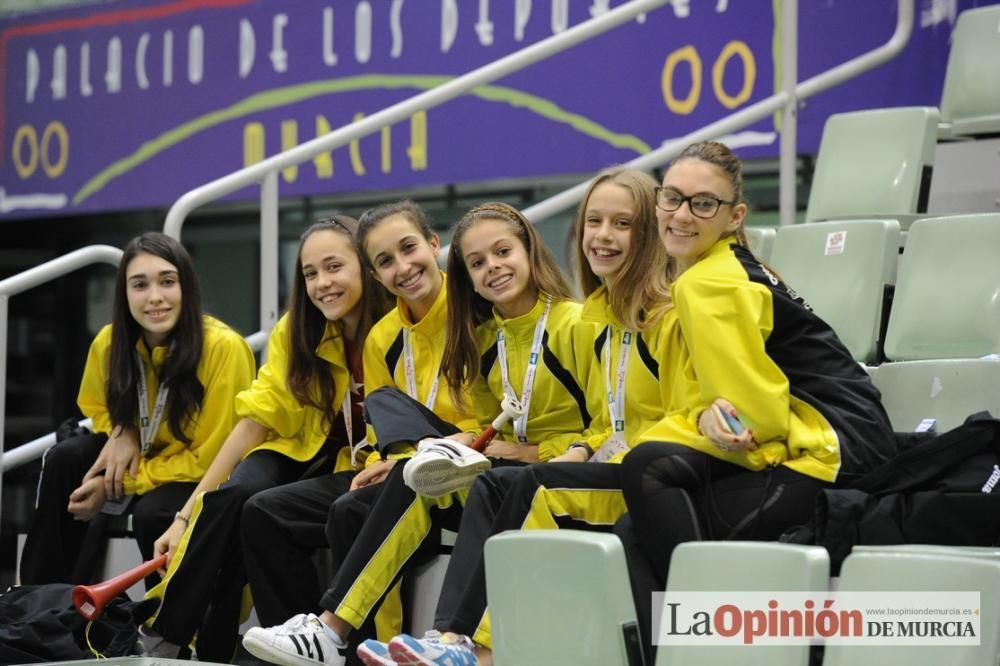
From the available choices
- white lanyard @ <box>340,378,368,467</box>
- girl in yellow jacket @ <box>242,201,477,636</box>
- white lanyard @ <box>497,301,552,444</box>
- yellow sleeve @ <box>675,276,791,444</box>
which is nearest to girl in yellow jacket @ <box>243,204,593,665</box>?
white lanyard @ <box>497,301,552,444</box>

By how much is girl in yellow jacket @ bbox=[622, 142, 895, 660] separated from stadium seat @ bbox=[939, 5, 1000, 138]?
161 cm

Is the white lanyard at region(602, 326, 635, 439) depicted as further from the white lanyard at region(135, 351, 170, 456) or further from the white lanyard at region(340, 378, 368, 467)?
the white lanyard at region(135, 351, 170, 456)

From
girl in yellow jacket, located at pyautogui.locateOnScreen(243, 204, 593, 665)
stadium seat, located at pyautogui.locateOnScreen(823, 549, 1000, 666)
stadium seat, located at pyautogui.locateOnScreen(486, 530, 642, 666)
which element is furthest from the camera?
girl in yellow jacket, located at pyautogui.locateOnScreen(243, 204, 593, 665)

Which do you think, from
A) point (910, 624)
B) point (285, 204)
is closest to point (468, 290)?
point (910, 624)

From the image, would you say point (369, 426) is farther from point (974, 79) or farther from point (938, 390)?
point (974, 79)

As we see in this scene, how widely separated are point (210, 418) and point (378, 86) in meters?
2.07

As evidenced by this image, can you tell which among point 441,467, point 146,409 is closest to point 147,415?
point 146,409

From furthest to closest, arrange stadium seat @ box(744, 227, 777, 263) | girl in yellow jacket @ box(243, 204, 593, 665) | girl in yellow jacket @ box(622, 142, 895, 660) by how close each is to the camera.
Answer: stadium seat @ box(744, 227, 777, 263)
girl in yellow jacket @ box(243, 204, 593, 665)
girl in yellow jacket @ box(622, 142, 895, 660)

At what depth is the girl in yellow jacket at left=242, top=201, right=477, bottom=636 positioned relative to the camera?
11.3 ft

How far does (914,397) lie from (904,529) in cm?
63

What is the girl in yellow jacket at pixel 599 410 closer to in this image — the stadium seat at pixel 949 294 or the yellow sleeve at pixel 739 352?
A: the yellow sleeve at pixel 739 352

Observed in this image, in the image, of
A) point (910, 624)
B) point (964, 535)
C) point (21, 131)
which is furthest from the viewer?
point (21, 131)

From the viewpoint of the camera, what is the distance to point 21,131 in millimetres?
6809

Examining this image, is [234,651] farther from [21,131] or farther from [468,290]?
[21,131]
